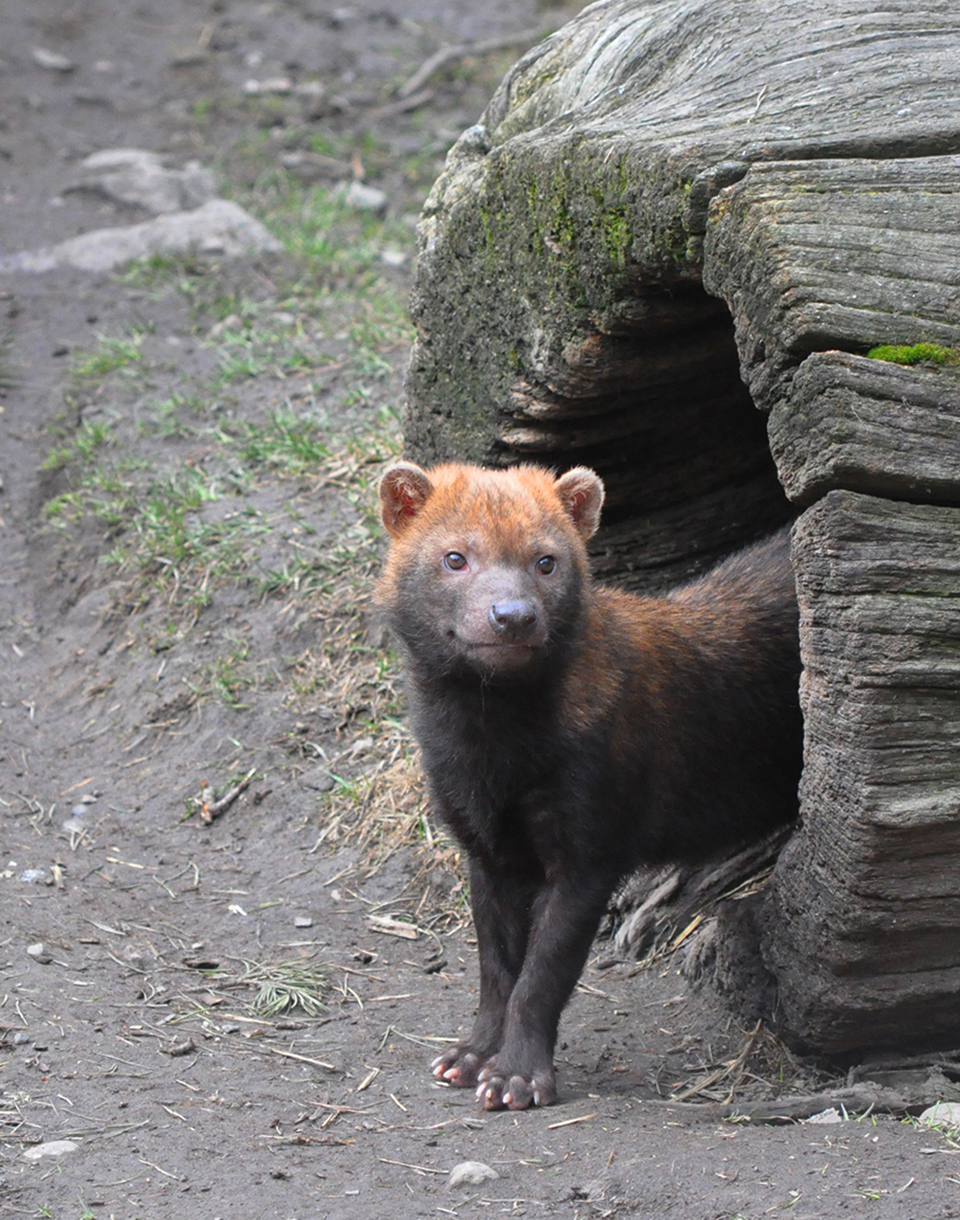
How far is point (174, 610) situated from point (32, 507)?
5.56ft

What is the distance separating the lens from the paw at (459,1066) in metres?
4.47

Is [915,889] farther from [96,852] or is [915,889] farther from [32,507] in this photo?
[32,507]

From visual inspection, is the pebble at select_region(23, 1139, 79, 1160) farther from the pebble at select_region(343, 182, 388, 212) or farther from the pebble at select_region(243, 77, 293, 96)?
the pebble at select_region(243, 77, 293, 96)

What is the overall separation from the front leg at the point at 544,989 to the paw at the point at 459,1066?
0.04 meters

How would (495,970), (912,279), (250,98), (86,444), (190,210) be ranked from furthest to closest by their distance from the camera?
(250,98) → (190,210) → (86,444) → (495,970) → (912,279)

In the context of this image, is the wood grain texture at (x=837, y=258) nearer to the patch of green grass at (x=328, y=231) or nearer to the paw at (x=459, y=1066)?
the paw at (x=459, y=1066)

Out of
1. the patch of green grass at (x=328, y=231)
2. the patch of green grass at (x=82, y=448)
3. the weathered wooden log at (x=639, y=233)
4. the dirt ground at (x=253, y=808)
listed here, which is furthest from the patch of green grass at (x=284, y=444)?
the patch of green grass at (x=328, y=231)

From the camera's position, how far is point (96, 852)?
Answer: 599 centimetres

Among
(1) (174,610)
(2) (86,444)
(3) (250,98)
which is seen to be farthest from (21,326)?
(3) (250,98)

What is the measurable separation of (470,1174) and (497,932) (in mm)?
1218

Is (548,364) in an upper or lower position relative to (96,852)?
upper

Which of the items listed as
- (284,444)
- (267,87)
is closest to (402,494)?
(284,444)

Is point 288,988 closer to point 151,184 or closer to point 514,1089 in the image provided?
point 514,1089

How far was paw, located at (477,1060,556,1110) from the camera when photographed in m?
4.23
